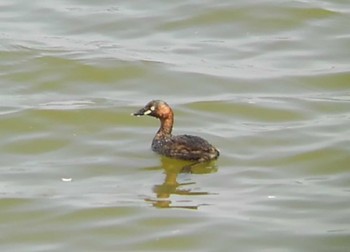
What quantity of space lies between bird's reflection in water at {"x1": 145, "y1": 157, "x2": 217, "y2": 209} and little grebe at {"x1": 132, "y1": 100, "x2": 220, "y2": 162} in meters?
0.06

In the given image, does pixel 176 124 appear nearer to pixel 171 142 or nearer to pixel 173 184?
pixel 171 142

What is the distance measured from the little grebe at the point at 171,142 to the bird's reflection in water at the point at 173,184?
0.06m

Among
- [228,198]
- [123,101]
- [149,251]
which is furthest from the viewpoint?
[123,101]

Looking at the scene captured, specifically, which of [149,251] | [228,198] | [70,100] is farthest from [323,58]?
[149,251]

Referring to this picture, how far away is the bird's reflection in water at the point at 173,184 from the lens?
35.2 ft

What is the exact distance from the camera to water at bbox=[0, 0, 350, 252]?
33.6 feet

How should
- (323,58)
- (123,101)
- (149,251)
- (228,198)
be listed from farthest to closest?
(323,58)
(123,101)
(228,198)
(149,251)

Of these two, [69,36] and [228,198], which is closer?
[228,198]

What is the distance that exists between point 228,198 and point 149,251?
1.18m

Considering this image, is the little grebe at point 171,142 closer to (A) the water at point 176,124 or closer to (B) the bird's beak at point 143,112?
(B) the bird's beak at point 143,112

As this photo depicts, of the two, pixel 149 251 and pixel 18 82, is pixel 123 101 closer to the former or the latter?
pixel 18 82

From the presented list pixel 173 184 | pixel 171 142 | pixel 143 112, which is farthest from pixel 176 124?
pixel 173 184

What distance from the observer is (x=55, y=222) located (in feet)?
34.0

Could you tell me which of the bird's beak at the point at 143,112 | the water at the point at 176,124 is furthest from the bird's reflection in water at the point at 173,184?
the bird's beak at the point at 143,112
